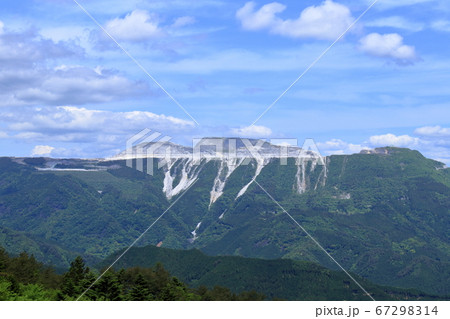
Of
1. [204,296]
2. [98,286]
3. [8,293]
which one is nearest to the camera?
[8,293]

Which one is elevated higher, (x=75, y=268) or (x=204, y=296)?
(x=75, y=268)

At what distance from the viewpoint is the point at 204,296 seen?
144000 mm

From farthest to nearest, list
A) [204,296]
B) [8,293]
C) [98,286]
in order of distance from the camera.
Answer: [204,296]
[98,286]
[8,293]

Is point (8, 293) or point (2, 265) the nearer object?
point (8, 293)

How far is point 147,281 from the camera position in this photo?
119750 millimetres
